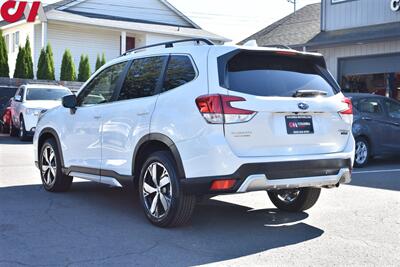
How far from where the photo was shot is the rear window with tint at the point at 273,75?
5.56 metres

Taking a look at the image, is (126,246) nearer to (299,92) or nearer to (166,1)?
(299,92)

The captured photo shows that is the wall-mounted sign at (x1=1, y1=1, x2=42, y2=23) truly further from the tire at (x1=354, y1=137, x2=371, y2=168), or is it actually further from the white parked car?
the tire at (x1=354, y1=137, x2=371, y2=168)

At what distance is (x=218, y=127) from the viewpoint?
5266 millimetres

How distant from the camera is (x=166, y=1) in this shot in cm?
3538

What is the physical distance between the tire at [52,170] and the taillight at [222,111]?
3.15m

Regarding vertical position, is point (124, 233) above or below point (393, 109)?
below

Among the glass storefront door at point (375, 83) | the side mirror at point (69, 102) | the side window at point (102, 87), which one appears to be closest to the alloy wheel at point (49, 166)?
the side mirror at point (69, 102)

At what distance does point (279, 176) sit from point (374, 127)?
22.8ft

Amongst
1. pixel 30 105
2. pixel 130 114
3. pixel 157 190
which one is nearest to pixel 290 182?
pixel 157 190

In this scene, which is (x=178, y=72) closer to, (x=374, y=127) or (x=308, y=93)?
(x=308, y=93)

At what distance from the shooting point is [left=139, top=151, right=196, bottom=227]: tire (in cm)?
561

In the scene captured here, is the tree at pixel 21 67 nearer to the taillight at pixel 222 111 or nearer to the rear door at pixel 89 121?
the rear door at pixel 89 121

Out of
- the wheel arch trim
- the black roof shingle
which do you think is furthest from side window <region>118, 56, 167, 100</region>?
the black roof shingle

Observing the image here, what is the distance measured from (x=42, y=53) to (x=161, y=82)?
72.1 ft
